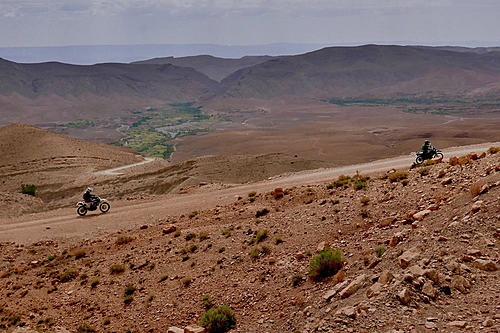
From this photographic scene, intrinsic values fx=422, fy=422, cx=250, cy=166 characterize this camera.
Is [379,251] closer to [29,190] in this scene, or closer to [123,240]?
[123,240]

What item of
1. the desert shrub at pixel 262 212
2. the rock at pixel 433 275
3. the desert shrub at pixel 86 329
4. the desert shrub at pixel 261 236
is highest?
the rock at pixel 433 275

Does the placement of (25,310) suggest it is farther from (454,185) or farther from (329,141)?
(329,141)

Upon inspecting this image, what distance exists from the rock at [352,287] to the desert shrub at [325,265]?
1438 millimetres

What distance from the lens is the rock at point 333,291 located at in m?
8.73

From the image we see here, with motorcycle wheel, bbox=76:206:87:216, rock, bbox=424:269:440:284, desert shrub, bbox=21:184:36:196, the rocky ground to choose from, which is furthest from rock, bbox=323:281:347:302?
desert shrub, bbox=21:184:36:196

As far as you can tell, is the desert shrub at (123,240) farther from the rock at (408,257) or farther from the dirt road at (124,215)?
the rock at (408,257)

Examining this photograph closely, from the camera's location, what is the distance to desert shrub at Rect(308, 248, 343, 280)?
1012cm

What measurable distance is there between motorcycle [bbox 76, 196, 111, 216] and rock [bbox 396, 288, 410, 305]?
18.2m

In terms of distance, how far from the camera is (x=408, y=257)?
8539 millimetres

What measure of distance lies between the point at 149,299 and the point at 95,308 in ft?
5.70

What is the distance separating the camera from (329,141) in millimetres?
96000

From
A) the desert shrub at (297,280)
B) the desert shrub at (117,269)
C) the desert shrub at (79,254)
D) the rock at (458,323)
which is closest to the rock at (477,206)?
the rock at (458,323)

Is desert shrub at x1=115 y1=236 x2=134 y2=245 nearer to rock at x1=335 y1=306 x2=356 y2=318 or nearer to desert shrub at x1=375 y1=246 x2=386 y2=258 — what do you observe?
desert shrub at x1=375 y1=246 x2=386 y2=258

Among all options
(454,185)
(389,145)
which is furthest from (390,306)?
(389,145)
